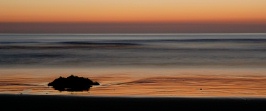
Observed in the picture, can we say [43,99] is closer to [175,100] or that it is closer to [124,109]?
[124,109]

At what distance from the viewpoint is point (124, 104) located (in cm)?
848

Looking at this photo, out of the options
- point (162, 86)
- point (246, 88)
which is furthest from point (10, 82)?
point (246, 88)

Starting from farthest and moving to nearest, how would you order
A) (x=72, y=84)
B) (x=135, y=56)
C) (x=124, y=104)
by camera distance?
(x=135, y=56) → (x=72, y=84) → (x=124, y=104)

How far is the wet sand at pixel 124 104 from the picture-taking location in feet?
26.1

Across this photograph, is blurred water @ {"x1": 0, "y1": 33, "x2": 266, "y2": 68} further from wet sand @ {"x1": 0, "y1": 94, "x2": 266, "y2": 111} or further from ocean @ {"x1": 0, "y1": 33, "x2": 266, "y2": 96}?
wet sand @ {"x1": 0, "y1": 94, "x2": 266, "y2": 111}

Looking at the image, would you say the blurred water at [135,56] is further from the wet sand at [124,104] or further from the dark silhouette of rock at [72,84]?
the wet sand at [124,104]

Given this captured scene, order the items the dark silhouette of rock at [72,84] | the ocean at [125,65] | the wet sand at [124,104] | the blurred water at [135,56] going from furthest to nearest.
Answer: the blurred water at [135,56] → the ocean at [125,65] → the dark silhouette of rock at [72,84] → the wet sand at [124,104]

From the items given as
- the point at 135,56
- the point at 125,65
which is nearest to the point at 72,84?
the point at 125,65

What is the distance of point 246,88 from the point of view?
1205 cm

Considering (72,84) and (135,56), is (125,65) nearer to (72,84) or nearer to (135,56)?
(135,56)

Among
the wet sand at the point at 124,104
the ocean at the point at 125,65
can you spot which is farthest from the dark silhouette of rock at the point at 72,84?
the wet sand at the point at 124,104

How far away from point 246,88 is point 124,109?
5168 mm

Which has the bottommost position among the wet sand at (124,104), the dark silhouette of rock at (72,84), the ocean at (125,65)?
A: the wet sand at (124,104)

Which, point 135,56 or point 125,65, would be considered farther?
point 135,56
